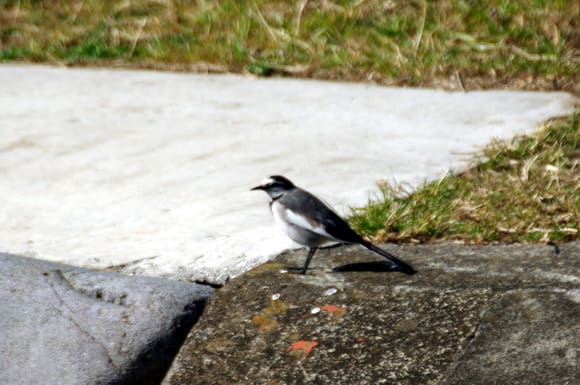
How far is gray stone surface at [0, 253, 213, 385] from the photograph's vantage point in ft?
13.8

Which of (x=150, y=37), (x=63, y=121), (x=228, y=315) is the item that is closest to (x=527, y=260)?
(x=228, y=315)

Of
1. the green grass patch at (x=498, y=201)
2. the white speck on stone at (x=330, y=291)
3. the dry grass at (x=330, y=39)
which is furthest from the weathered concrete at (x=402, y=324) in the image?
the dry grass at (x=330, y=39)

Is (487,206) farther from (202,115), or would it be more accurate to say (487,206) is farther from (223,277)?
(202,115)

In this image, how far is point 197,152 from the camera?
20.9ft

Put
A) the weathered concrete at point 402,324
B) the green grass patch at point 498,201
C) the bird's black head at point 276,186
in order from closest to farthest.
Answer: the weathered concrete at point 402,324 < the bird's black head at point 276,186 < the green grass patch at point 498,201

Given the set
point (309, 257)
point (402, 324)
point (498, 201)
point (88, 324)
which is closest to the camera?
point (402, 324)

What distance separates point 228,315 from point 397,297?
68cm

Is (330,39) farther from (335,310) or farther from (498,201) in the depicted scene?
(335,310)

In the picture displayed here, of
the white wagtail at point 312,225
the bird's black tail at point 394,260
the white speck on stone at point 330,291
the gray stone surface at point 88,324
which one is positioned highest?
the white wagtail at point 312,225

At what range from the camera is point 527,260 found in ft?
15.4

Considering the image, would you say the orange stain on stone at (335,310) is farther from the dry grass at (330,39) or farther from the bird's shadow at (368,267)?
the dry grass at (330,39)

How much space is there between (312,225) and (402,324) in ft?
2.17

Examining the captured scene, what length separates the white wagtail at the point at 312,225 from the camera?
468 cm

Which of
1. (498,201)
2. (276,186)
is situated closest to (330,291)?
(276,186)
